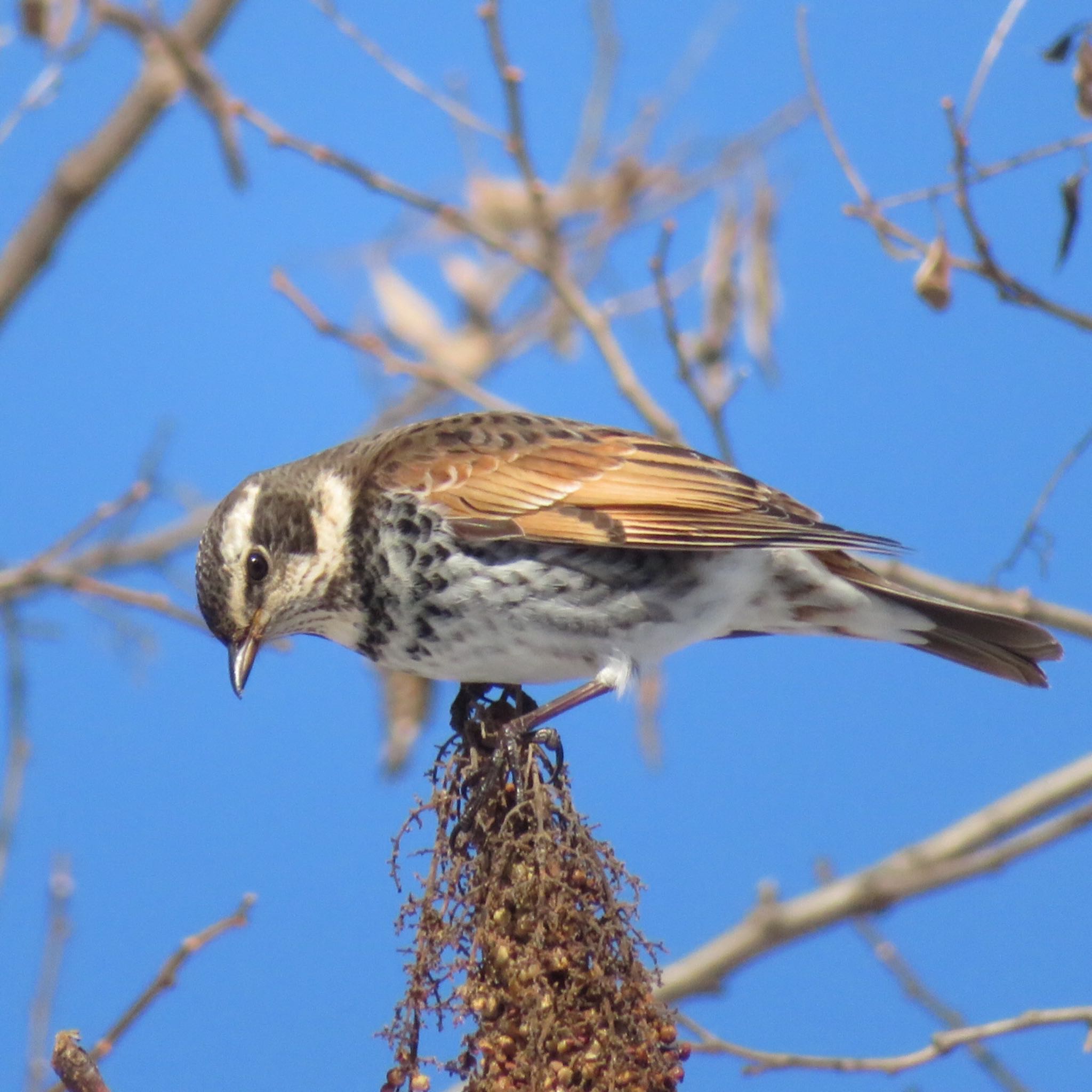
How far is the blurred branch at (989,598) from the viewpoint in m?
4.61

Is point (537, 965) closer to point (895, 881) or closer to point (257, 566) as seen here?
point (257, 566)

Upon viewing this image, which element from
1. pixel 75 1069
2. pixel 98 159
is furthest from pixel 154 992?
pixel 98 159

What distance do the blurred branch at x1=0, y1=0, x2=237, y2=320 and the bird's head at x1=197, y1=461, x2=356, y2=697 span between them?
181 cm

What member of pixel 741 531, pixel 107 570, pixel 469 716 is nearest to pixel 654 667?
pixel 741 531

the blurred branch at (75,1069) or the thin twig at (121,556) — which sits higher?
the thin twig at (121,556)

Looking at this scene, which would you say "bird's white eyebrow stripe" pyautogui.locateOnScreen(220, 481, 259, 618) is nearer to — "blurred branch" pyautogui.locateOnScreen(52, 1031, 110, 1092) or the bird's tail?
the bird's tail

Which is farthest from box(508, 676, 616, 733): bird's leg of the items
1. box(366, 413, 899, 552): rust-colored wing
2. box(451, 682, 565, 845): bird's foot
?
box(366, 413, 899, 552): rust-colored wing

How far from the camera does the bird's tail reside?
4.86m

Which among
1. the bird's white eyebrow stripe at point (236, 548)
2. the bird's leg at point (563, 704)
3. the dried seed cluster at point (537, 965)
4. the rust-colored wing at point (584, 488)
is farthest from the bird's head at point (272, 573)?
the dried seed cluster at point (537, 965)

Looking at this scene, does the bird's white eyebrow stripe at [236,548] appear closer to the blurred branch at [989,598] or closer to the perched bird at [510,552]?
the perched bird at [510,552]

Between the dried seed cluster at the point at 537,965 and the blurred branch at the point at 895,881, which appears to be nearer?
the dried seed cluster at the point at 537,965

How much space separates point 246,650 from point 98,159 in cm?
248

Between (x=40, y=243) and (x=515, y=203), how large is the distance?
85.8 inches

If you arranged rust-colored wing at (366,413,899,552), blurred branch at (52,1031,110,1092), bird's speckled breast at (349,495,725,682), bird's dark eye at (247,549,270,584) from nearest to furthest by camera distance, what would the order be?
blurred branch at (52,1031,110,1092) < bird's speckled breast at (349,495,725,682) < rust-colored wing at (366,413,899,552) < bird's dark eye at (247,549,270,584)
